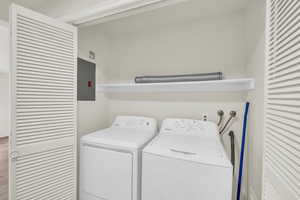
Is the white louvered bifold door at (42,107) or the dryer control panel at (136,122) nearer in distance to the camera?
the white louvered bifold door at (42,107)

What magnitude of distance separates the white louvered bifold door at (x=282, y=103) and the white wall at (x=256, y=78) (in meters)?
0.50

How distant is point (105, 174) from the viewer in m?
1.53

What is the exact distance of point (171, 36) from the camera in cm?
217

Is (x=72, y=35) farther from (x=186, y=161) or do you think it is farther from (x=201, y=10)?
(x=186, y=161)

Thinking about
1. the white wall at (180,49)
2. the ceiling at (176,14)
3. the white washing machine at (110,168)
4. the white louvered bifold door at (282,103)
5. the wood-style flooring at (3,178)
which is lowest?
the wood-style flooring at (3,178)

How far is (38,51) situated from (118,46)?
4.84 feet

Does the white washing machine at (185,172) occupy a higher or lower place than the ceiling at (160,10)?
lower

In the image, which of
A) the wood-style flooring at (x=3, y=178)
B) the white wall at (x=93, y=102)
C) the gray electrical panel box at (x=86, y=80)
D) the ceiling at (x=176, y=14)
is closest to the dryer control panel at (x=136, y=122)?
the white wall at (x=93, y=102)

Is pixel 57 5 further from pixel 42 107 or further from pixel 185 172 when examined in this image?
pixel 185 172

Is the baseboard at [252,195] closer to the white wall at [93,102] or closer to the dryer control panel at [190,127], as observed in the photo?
the dryer control panel at [190,127]

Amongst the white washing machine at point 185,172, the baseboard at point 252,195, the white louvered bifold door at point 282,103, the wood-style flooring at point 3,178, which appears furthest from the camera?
the wood-style flooring at point 3,178

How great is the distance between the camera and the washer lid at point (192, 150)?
1.15m

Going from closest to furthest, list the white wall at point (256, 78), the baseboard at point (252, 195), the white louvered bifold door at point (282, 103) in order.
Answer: the white louvered bifold door at point (282, 103)
the white wall at point (256, 78)
the baseboard at point (252, 195)

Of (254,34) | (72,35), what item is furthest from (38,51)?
(254,34)
